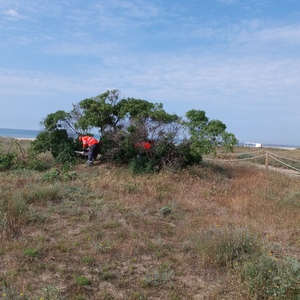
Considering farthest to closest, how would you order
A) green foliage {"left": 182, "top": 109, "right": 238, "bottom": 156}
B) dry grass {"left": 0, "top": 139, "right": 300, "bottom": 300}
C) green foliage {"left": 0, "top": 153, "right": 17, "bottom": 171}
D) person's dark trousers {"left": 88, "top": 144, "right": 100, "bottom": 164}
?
1. person's dark trousers {"left": 88, "top": 144, "right": 100, "bottom": 164}
2. green foliage {"left": 0, "top": 153, "right": 17, "bottom": 171}
3. green foliage {"left": 182, "top": 109, "right": 238, "bottom": 156}
4. dry grass {"left": 0, "top": 139, "right": 300, "bottom": 300}

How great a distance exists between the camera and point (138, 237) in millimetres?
5617

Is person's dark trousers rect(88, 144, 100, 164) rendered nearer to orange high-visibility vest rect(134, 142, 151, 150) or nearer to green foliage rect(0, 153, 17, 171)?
orange high-visibility vest rect(134, 142, 151, 150)

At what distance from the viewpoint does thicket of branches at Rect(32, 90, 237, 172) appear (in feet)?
34.6

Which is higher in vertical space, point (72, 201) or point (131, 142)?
point (131, 142)

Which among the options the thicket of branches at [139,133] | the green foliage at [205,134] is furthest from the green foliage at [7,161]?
the green foliage at [205,134]

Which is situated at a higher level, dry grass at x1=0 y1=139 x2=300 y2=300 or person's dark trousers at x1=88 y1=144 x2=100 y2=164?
person's dark trousers at x1=88 y1=144 x2=100 y2=164

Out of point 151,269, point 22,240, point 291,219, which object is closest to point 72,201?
point 22,240

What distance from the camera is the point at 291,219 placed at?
6777 millimetres

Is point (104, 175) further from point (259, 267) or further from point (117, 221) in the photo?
point (259, 267)

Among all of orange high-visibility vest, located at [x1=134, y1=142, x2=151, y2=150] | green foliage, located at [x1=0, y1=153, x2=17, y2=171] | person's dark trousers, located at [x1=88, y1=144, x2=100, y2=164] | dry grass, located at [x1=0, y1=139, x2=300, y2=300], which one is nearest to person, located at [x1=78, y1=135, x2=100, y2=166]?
person's dark trousers, located at [x1=88, y1=144, x2=100, y2=164]

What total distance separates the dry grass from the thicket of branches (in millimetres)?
1436

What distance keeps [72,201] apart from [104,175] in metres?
2.87

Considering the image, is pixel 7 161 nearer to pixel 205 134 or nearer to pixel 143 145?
pixel 143 145

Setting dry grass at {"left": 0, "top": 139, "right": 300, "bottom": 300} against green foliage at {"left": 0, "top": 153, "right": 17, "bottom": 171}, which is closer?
dry grass at {"left": 0, "top": 139, "right": 300, "bottom": 300}
